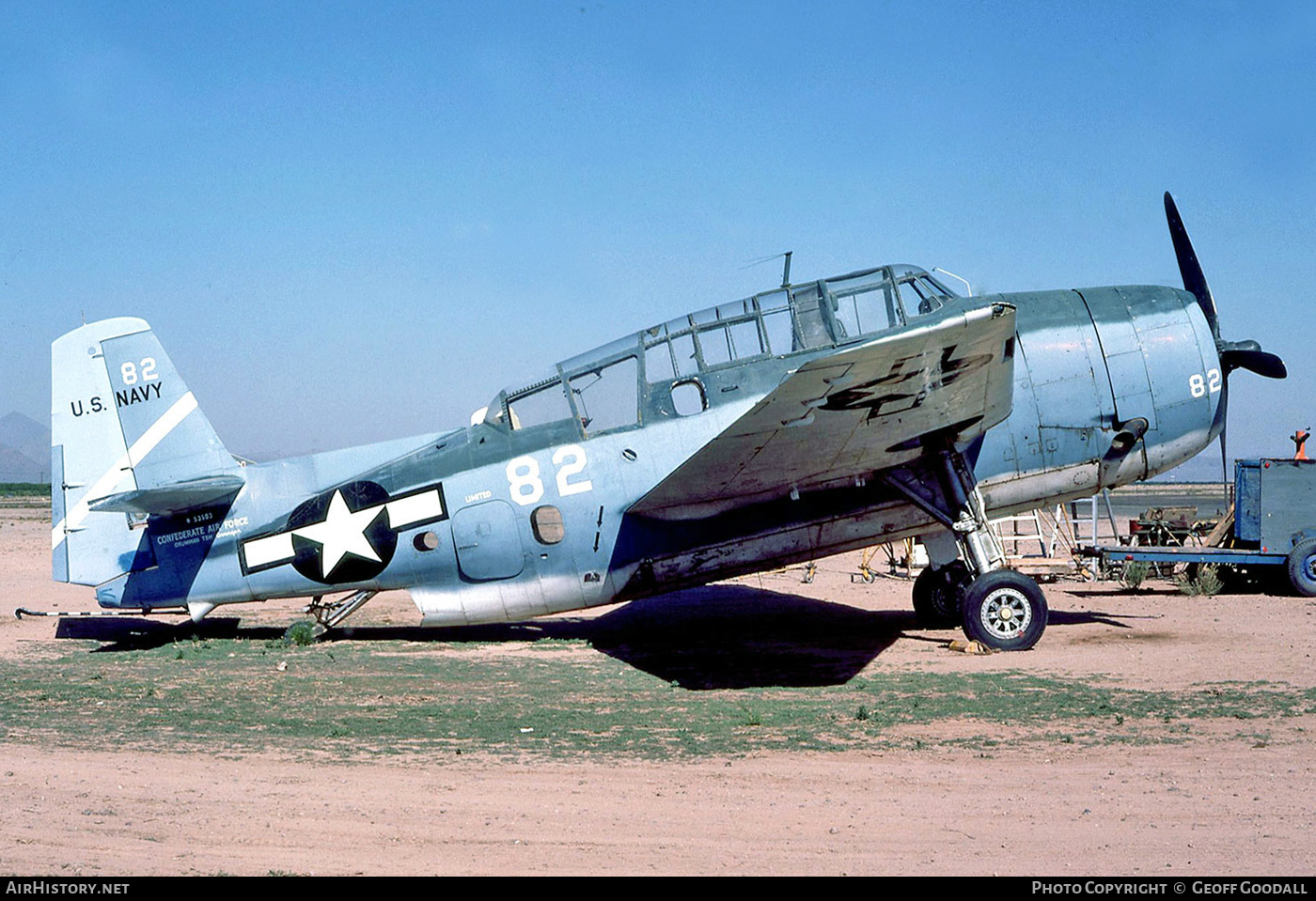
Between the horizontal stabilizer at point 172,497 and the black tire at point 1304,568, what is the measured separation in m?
14.5

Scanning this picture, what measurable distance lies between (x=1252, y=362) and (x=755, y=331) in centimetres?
560

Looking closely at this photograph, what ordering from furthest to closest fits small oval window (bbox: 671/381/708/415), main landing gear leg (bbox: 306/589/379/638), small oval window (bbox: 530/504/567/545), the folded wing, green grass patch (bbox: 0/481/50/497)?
green grass patch (bbox: 0/481/50/497) → main landing gear leg (bbox: 306/589/379/638) → small oval window (bbox: 530/504/567/545) → small oval window (bbox: 671/381/708/415) → the folded wing

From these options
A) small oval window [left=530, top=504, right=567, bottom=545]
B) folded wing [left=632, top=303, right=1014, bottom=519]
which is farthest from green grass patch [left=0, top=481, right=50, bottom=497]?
folded wing [left=632, top=303, right=1014, bottom=519]

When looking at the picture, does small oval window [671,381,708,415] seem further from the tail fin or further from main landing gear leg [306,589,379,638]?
the tail fin

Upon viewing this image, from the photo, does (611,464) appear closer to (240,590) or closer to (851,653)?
(851,653)

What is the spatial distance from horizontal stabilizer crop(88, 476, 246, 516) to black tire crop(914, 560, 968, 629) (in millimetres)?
8234

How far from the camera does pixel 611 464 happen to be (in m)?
10.6

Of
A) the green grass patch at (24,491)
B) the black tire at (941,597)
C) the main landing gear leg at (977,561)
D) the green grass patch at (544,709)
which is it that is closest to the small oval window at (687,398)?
the main landing gear leg at (977,561)

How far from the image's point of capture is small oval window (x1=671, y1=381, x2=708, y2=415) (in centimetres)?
1049

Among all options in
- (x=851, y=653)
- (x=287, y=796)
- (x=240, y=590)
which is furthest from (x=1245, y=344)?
(x=240, y=590)

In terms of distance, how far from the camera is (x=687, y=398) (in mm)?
10508

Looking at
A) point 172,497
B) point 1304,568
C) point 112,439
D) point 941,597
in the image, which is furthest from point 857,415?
point 1304,568

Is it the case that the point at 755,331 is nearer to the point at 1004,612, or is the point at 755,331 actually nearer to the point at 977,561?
the point at 977,561

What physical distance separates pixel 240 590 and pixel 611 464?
181 inches
